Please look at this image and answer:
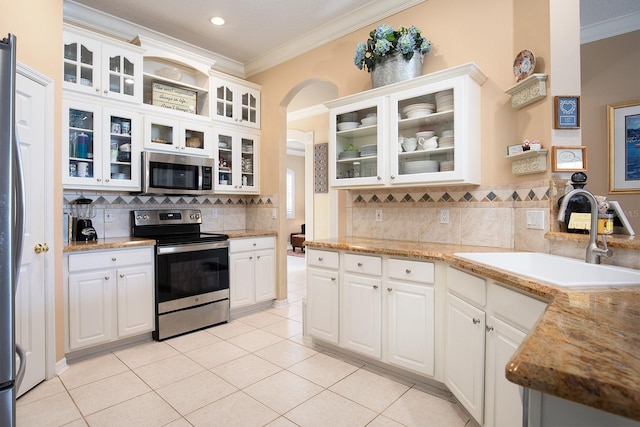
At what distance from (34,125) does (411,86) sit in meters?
2.56

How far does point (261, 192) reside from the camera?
412 centimetres

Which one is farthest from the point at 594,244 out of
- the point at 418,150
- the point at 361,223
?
the point at 361,223

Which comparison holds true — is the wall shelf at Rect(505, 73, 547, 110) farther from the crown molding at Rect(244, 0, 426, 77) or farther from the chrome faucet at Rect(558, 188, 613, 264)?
the crown molding at Rect(244, 0, 426, 77)

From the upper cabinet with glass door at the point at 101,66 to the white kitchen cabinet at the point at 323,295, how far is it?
7.17ft

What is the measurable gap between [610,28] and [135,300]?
15.7ft

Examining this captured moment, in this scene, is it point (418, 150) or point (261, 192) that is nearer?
point (418, 150)

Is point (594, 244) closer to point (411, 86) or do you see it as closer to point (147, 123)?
point (411, 86)

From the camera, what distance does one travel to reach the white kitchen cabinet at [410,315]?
210 cm

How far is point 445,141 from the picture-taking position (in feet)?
7.82

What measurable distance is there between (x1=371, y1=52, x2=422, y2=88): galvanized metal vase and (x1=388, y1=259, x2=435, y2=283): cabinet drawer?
1385 millimetres

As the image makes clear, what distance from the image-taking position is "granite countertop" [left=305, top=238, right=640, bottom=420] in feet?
1.57

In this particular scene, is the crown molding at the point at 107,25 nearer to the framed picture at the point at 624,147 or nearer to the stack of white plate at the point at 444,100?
the stack of white plate at the point at 444,100

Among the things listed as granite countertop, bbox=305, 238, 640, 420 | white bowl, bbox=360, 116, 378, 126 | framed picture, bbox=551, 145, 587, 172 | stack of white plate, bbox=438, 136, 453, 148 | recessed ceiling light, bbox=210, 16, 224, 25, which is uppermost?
recessed ceiling light, bbox=210, 16, 224, 25

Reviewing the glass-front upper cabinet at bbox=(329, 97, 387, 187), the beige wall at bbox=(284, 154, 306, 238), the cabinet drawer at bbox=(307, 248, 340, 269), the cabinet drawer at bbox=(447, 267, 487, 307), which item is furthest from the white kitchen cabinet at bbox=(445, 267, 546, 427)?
the beige wall at bbox=(284, 154, 306, 238)
